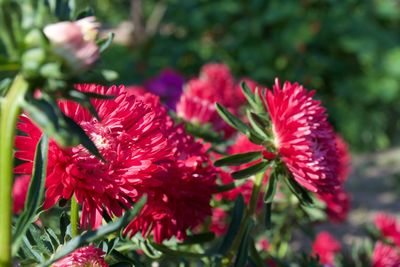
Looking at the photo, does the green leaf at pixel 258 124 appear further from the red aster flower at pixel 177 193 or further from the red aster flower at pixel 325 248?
the red aster flower at pixel 325 248

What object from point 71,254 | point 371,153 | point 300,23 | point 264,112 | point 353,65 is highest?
point 300,23

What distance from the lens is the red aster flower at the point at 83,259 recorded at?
582 mm

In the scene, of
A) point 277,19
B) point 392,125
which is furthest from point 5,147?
point 392,125

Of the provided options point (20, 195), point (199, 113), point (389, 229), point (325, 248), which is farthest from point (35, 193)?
point (325, 248)

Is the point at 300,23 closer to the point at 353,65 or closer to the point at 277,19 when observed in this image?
the point at 277,19

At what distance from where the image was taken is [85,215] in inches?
24.7

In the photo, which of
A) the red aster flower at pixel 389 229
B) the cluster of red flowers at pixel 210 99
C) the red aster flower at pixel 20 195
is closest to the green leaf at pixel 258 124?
the cluster of red flowers at pixel 210 99

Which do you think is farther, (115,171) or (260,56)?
(260,56)

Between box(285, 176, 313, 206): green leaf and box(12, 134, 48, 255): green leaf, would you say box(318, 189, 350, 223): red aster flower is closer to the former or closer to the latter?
box(285, 176, 313, 206): green leaf

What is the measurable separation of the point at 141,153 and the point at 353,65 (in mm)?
3928

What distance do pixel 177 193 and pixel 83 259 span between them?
0.17m

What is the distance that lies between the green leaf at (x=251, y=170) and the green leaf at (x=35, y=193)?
11.3 inches

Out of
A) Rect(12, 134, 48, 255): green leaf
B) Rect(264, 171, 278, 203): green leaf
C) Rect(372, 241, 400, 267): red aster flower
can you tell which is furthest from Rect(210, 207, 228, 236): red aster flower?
Rect(12, 134, 48, 255): green leaf

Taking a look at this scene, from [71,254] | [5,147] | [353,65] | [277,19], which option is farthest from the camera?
[353,65]
